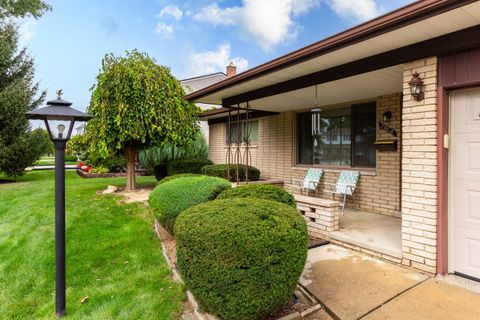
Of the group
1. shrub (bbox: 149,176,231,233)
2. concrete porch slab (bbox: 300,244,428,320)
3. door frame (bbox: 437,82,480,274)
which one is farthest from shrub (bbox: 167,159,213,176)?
door frame (bbox: 437,82,480,274)

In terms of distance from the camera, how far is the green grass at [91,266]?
2803 mm

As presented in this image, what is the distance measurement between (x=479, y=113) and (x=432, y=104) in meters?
0.41

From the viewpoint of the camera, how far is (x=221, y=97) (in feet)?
21.5

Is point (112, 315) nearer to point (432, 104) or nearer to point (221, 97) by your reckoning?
point (432, 104)

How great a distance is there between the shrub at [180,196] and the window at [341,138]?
2.21m

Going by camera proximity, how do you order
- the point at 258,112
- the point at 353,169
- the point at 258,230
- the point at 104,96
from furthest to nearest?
1. the point at 258,112
2. the point at 104,96
3. the point at 353,169
4. the point at 258,230

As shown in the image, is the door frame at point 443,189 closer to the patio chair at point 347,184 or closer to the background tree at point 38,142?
the patio chair at point 347,184

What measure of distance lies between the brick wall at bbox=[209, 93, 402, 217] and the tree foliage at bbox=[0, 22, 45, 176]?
24.4 feet

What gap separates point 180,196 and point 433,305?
3111 millimetres

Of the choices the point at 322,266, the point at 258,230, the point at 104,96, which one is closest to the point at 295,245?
the point at 258,230

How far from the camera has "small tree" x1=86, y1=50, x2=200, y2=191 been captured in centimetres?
710

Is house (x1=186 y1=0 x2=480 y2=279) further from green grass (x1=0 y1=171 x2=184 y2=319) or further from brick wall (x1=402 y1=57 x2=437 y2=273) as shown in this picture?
green grass (x1=0 y1=171 x2=184 y2=319)

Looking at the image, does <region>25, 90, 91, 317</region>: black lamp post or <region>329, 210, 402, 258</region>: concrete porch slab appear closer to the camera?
<region>25, 90, 91, 317</region>: black lamp post

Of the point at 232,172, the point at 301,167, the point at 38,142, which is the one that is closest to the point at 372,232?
the point at 301,167
